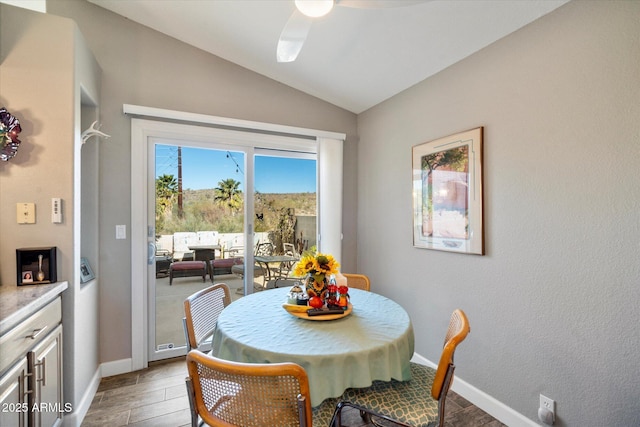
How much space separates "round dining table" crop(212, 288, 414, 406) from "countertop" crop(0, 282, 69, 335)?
820 millimetres

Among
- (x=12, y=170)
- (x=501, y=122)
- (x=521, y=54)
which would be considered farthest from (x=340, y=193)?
(x=12, y=170)

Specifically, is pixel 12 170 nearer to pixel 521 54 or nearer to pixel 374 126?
pixel 374 126

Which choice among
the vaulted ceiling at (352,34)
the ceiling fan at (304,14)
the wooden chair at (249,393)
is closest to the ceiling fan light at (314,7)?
the ceiling fan at (304,14)

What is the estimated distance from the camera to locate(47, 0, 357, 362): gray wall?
249 cm

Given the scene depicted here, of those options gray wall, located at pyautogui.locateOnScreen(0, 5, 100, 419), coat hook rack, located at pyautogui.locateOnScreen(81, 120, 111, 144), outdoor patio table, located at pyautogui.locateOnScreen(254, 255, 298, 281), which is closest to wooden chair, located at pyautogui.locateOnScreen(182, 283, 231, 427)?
gray wall, located at pyautogui.locateOnScreen(0, 5, 100, 419)

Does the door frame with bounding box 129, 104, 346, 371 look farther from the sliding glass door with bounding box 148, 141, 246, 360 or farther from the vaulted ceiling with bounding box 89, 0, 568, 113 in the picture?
the vaulted ceiling with bounding box 89, 0, 568, 113

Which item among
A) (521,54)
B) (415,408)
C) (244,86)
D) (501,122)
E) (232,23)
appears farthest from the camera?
(244,86)

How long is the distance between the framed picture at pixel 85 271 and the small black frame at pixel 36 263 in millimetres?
444

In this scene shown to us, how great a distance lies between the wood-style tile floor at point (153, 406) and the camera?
195 centimetres

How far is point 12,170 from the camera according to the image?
1.73 meters

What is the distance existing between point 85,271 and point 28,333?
3.24ft

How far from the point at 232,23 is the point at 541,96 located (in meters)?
2.25

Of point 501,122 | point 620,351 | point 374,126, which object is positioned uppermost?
point 374,126

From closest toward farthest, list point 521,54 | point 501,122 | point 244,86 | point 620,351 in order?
point 620,351
point 521,54
point 501,122
point 244,86
